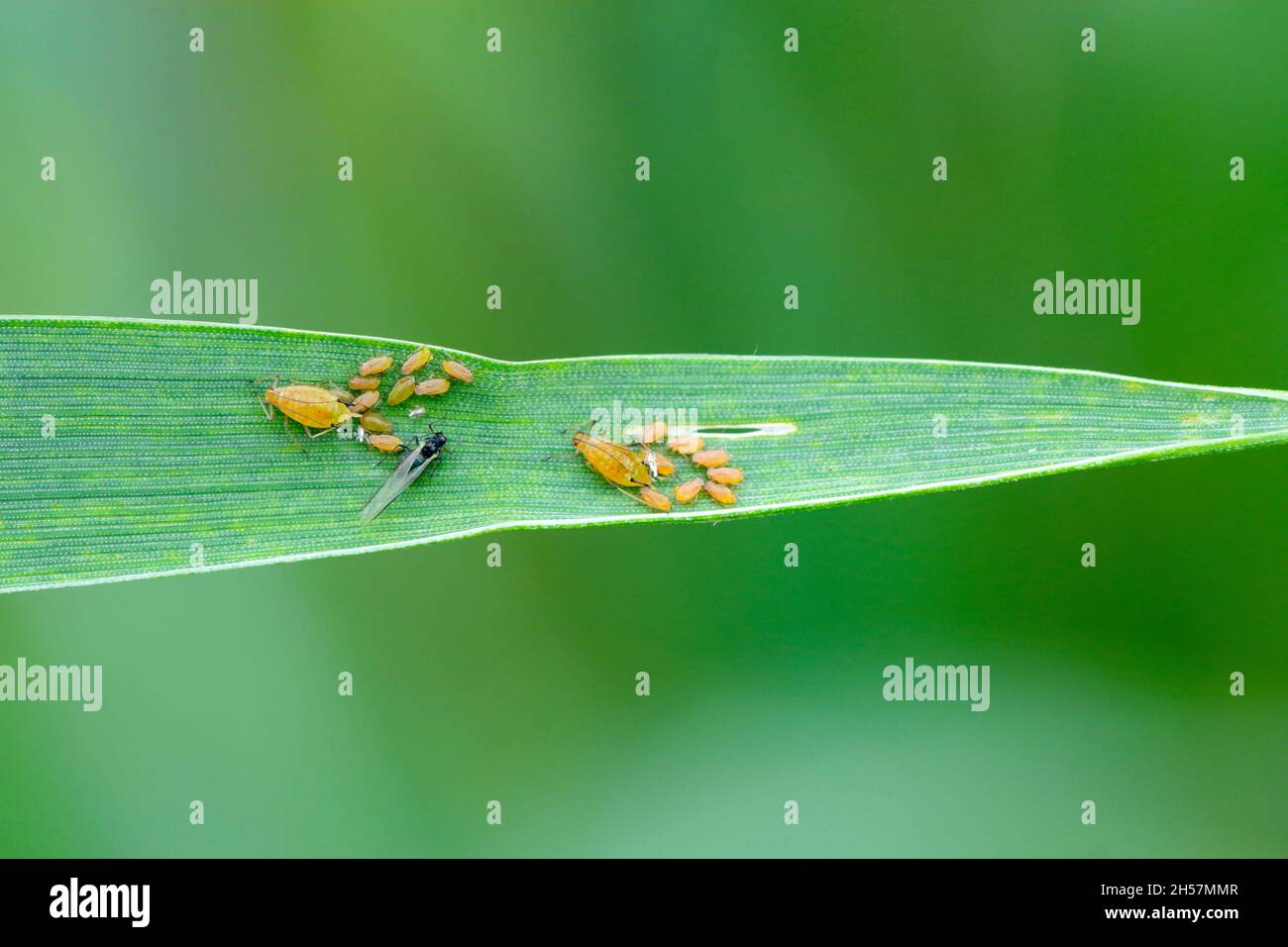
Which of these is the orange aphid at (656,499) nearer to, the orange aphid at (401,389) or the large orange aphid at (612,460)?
the large orange aphid at (612,460)

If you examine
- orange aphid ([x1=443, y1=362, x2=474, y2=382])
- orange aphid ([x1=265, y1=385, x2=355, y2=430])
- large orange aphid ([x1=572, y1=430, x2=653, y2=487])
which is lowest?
large orange aphid ([x1=572, y1=430, x2=653, y2=487])

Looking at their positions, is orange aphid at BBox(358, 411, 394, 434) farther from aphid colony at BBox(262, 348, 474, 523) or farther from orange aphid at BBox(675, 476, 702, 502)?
orange aphid at BBox(675, 476, 702, 502)

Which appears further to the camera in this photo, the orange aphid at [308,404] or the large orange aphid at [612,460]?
the large orange aphid at [612,460]

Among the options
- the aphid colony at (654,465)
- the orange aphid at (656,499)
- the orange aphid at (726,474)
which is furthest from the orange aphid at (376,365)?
the orange aphid at (726,474)

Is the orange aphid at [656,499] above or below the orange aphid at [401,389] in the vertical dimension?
below

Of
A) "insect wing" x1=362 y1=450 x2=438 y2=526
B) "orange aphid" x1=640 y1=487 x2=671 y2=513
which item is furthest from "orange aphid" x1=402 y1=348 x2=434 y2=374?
"orange aphid" x1=640 y1=487 x2=671 y2=513

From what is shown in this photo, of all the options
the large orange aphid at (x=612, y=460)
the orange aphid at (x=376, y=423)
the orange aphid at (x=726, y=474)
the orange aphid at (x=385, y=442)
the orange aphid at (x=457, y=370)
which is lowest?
the orange aphid at (x=726, y=474)

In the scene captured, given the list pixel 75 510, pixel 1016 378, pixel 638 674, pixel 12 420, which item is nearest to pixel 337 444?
pixel 75 510
